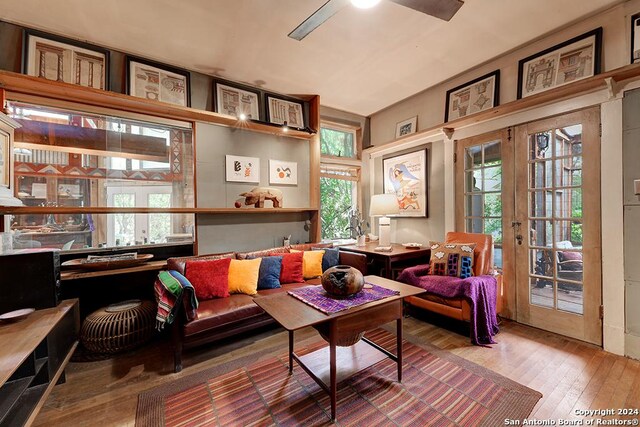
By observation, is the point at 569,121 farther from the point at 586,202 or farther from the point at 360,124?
the point at 360,124

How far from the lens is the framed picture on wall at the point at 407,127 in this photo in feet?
13.0

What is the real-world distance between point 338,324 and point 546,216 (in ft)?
8.28

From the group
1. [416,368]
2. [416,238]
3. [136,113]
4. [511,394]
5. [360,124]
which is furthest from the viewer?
[360,124]

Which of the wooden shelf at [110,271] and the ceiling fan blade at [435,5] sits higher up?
the ceiling fan blade at [435,5]

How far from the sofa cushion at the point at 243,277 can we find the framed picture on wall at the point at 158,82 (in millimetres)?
1913

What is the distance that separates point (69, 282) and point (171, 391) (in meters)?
1.58

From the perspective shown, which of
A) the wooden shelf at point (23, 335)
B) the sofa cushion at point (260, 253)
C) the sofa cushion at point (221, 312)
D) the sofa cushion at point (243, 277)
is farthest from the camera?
the sofa cushion at point (260, 253)

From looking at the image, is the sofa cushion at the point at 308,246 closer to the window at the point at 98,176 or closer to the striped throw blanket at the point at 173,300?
the window at the point at 98,176

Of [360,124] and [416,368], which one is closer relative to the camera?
[416,368]

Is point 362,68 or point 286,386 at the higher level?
point 362,68

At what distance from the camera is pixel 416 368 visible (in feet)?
7.05

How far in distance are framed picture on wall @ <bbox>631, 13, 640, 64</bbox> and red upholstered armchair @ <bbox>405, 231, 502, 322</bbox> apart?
1.84 metres

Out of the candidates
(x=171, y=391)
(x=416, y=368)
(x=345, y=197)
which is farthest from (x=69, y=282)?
(x=345, y=197)

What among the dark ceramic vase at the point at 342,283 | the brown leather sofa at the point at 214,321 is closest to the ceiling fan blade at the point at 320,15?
the dark ceramic vase at the point at 342,283
